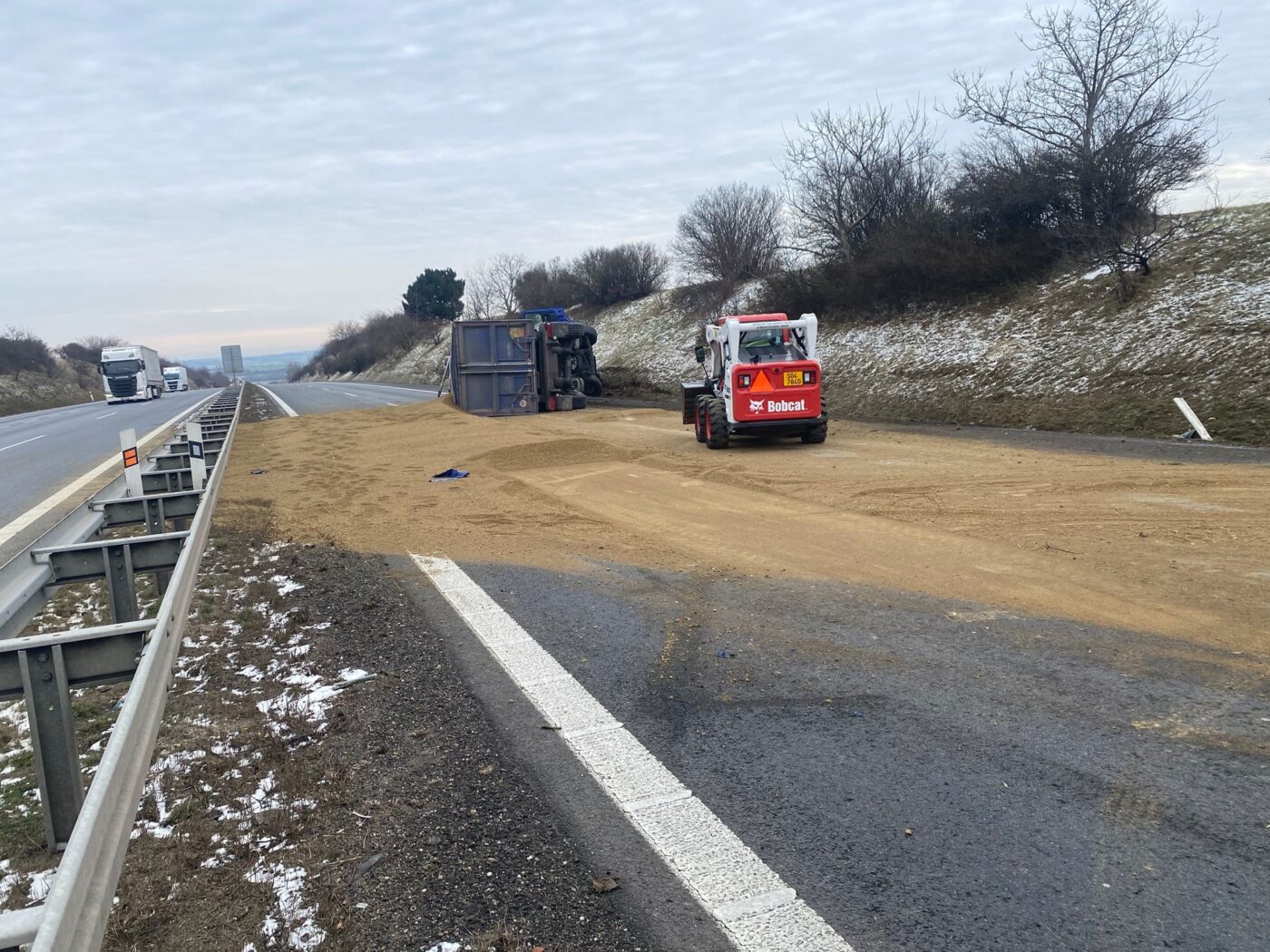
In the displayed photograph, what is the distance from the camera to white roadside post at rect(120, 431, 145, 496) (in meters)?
7.62

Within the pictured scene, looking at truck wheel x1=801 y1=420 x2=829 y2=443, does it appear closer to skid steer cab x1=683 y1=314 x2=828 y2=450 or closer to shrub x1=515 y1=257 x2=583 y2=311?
skid steer cab x1=683 y1=314 x2=828 y2=450

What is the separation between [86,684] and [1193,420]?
619 inches

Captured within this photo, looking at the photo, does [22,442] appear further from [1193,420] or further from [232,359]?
[232,359]

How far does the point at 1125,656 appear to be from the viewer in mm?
5266

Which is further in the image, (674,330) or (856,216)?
(674,330)

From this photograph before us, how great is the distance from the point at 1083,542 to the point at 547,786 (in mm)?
5898

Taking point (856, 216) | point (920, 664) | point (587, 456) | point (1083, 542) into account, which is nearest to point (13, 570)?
point (920, 664)

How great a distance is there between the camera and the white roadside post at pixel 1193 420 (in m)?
14.3

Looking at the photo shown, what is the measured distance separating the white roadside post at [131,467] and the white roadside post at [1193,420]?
561 inches

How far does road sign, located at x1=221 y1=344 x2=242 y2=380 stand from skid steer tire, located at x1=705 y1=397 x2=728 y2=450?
94645 millimetres

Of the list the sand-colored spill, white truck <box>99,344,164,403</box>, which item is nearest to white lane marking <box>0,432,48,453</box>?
the sand-colored spill

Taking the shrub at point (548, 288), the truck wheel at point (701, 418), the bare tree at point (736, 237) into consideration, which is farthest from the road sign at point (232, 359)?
the truck wheel at point (701, 418)

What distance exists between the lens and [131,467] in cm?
762

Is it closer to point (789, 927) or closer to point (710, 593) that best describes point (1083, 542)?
point (710, 593)
